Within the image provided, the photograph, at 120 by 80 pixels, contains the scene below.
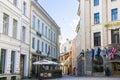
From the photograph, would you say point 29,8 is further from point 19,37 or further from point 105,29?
point 105,29

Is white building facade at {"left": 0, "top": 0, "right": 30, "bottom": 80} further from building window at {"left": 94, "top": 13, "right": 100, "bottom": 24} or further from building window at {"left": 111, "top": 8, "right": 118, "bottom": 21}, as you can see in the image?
building window at {"left": 111, "top": 8, "right": 118, "bottom": 21}

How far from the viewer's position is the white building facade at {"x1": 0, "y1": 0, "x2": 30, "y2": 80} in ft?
90.0

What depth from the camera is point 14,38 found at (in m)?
30.4

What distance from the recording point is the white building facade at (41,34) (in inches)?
1556

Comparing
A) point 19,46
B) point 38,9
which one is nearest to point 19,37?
point 19,46

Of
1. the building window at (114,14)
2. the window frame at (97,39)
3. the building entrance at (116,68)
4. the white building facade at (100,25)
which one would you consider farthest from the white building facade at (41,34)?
the building entrance at (116,68)

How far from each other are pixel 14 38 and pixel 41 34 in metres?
14.3

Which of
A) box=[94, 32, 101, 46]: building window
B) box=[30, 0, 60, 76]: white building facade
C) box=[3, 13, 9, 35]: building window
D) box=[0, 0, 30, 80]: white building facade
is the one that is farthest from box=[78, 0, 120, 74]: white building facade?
box=[3, 13, 9, 35]: building window

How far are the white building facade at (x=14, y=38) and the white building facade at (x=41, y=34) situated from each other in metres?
2.81

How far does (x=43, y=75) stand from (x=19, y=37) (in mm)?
5408

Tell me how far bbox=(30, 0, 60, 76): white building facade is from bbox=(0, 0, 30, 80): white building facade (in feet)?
9.21

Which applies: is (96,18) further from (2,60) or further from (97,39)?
(2,60)

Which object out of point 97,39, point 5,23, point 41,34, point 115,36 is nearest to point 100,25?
point 97,39

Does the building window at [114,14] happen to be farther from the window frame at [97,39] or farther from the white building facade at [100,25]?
the window frame at [97,39]
